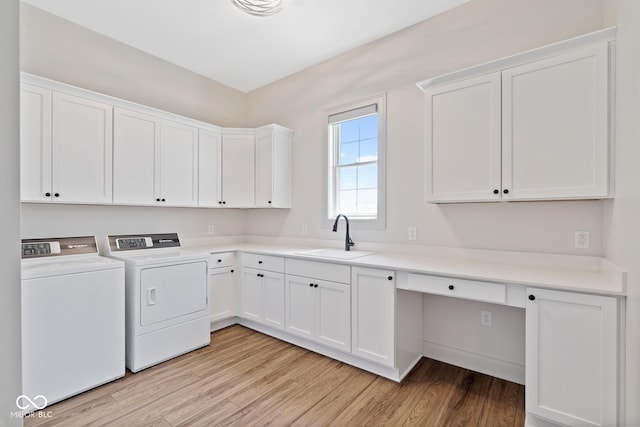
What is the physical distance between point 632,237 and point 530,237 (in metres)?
0.83

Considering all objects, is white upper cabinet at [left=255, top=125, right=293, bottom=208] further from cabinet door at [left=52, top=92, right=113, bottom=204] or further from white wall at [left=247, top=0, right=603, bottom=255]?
cabinet door at [left=52, top=92, right=113, bottom=204]

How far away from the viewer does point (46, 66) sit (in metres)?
2.60

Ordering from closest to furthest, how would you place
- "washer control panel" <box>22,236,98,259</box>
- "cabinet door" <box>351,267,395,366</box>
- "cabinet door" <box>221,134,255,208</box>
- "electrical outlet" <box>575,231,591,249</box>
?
"electrical outlet" <box>575,231,591,249</box>
"cabinet door" <box>351,267,395,366</box>
"washer control panel" <box>22,236,98,259</box>
"cabinet door" <box>221,134,255,208</box>

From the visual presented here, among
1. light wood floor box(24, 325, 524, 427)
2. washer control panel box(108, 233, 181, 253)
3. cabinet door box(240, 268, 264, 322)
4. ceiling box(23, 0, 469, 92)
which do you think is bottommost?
light wood floor box(24, 325, 524, 427)

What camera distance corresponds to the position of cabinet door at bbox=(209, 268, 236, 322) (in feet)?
10.3

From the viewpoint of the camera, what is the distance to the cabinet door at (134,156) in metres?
2.77

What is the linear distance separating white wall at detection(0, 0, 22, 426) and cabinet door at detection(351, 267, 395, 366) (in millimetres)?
2036

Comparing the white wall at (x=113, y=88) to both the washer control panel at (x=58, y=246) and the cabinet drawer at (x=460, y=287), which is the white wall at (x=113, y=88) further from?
the cabinet drawer at (x=460, y=287)

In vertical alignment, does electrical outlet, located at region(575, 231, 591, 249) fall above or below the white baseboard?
above

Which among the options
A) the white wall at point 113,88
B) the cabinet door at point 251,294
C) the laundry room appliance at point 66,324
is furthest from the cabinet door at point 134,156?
the cabinet door at point 251,294

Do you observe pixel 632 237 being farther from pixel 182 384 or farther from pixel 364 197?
pixel 182 384

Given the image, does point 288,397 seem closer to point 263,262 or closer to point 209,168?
point 263,262

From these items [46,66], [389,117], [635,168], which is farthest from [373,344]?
[46,66]

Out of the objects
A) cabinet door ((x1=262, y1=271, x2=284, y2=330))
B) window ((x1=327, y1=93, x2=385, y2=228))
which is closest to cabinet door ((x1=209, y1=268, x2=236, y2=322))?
cabinet door ((x1=262, y1=271, x2=284, y2=330))
